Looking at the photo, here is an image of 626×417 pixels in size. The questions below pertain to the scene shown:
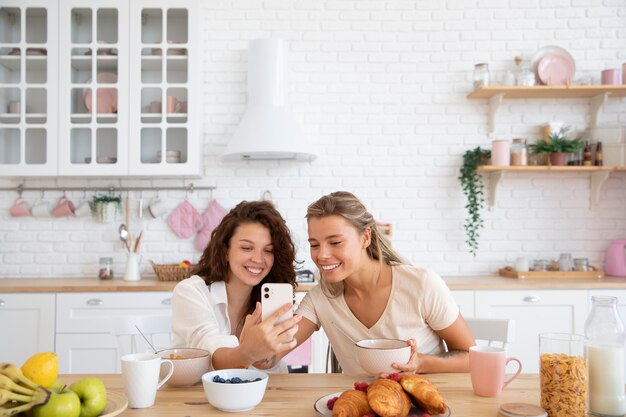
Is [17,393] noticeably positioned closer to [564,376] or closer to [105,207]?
[564,376]

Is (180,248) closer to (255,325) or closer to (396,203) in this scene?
(396,203)

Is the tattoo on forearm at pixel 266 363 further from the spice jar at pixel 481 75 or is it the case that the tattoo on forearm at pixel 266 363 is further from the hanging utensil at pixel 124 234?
the spice jar at pixel 481 75

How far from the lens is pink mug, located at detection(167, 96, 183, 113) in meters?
3.64

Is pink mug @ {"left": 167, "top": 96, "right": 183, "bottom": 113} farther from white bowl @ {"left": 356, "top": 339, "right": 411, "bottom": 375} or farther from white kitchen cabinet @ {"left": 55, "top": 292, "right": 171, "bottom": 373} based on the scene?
white bowl @ {"left": 356, "top": 339, "right": 411, "bottom": 375}

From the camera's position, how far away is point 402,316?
177 cm

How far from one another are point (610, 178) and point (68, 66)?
3827 mm

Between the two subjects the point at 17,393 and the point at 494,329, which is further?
the point at 494,329

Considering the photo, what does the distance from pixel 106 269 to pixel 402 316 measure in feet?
8.31

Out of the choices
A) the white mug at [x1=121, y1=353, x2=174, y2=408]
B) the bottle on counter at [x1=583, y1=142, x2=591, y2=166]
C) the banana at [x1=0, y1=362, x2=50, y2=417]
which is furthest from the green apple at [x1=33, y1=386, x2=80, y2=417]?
the bottle on counter at [x1=583, y1=142, x2=591, y2=166]

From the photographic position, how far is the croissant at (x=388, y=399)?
108 cm

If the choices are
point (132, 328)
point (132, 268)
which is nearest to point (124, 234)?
point (132, 268)

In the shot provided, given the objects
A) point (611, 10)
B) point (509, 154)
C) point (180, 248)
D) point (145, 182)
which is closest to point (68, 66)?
point (145, 182)

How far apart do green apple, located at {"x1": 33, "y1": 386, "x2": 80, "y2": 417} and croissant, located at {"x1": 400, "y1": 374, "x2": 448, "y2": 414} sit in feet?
2.12

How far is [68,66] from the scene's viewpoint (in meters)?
3.61
